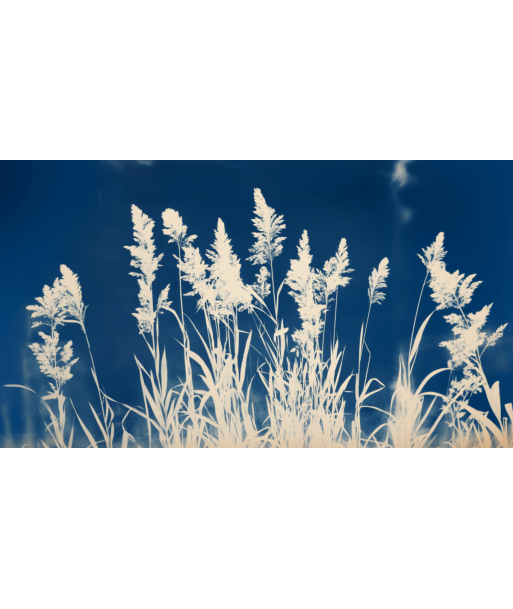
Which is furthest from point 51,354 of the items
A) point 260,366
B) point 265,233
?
point 265,233

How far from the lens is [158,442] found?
339cm

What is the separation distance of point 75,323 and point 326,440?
201cm

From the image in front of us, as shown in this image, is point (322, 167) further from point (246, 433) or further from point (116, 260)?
point (246, 433)

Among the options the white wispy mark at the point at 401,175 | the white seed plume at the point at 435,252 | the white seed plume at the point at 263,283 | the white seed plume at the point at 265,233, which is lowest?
the white seed plume at the point at 263,283

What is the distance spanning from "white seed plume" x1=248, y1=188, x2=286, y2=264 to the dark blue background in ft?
0.17

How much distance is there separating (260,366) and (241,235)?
963 millimetres

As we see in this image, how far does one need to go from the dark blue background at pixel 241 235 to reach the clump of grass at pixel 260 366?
61 millimetres

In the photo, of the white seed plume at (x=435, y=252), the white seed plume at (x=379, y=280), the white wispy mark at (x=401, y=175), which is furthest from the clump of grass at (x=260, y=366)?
the white wispy mark at (x=401, y=175)

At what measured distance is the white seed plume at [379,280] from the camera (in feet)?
11.0

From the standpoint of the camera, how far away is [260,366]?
11.1 ft

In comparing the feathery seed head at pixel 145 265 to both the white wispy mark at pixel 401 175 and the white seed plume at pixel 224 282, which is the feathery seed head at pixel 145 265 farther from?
the white wispy mark at pixel 401 175

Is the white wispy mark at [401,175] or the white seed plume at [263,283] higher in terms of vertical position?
the white wispy mark at [401,175]

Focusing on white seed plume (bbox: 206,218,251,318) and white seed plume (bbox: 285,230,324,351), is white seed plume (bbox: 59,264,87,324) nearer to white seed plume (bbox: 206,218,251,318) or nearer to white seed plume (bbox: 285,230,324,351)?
white seed plume (bbox: 206,218,251,318)

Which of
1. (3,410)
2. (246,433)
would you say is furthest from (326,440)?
(3,410)
